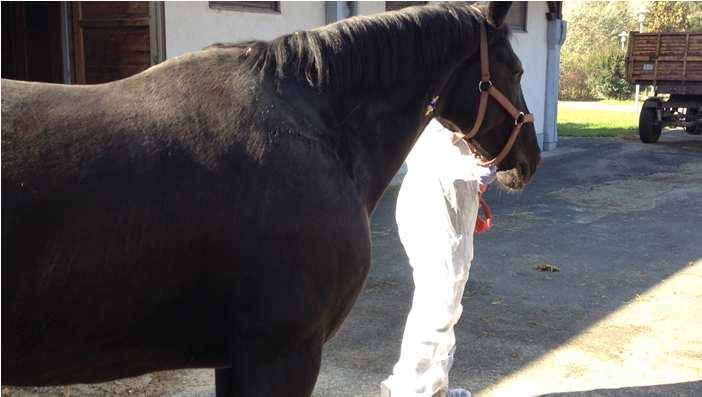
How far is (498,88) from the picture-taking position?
8.50ft

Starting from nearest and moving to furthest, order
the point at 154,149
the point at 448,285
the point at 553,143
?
the point at 154,149 < the point at 448,285 < the point at 553,143

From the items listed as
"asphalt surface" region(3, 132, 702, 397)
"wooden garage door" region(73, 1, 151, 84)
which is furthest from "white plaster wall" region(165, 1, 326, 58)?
"asphalt surface" region(3, 132, 702, 397)

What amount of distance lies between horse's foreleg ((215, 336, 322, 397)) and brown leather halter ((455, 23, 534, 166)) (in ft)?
3.38

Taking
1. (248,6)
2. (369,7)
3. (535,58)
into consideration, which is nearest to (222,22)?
(248,6)

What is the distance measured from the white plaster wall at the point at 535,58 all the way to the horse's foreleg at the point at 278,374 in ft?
40.6

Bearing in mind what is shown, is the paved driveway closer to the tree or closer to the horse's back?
the horse's back

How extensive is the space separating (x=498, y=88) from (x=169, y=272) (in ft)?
4.54

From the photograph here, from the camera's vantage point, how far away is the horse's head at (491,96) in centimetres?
252

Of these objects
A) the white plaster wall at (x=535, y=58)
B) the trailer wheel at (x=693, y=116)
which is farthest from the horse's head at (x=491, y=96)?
the trailer wheel at (x=693, y=116)

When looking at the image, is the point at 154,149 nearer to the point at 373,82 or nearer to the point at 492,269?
the point at 373,82

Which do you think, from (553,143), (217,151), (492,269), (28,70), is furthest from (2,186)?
(553,143)

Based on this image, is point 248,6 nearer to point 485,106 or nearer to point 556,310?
point 556,310

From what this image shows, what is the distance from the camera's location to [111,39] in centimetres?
712

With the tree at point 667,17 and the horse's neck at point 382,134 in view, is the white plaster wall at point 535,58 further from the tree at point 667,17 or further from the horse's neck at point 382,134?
the tree at point 667,17
